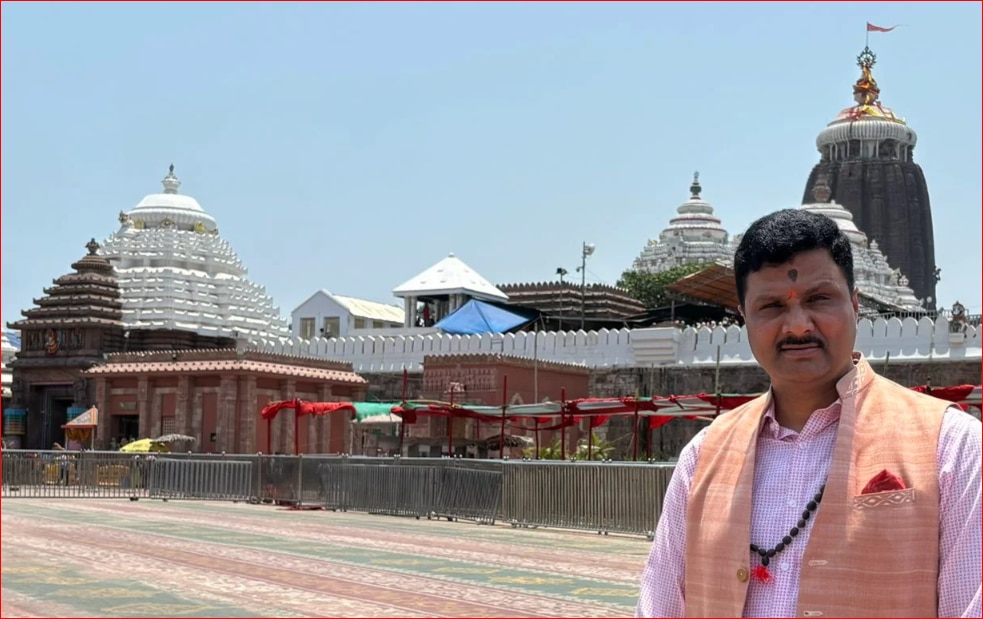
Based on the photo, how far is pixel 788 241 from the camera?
3080 mm

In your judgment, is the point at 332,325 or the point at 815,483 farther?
the point at 332,325

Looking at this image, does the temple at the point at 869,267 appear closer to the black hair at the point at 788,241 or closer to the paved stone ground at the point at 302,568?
the paved stone ground at the point at 302,568

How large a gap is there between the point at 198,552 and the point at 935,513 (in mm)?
11841

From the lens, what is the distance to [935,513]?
9.07 ft

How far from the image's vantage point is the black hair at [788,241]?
3080 mm

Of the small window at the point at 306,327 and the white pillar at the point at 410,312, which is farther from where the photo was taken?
the small window at the point at 306,327

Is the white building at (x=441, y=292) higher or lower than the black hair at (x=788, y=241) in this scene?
higher

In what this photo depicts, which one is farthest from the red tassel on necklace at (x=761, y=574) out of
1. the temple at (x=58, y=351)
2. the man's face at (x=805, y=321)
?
the temple at (x=58, y=351)

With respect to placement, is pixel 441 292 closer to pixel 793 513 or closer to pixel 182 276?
pixel 182 276

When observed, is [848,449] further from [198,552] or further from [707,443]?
[198,552]

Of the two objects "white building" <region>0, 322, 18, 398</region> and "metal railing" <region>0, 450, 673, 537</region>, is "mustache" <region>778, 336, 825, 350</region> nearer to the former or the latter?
"metal railing" <region>0, 450, 673, 537</region>

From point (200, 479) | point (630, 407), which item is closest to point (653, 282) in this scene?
point (200, 479)

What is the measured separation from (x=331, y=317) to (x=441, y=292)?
5.87m

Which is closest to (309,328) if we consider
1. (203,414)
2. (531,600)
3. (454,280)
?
(454,280)
